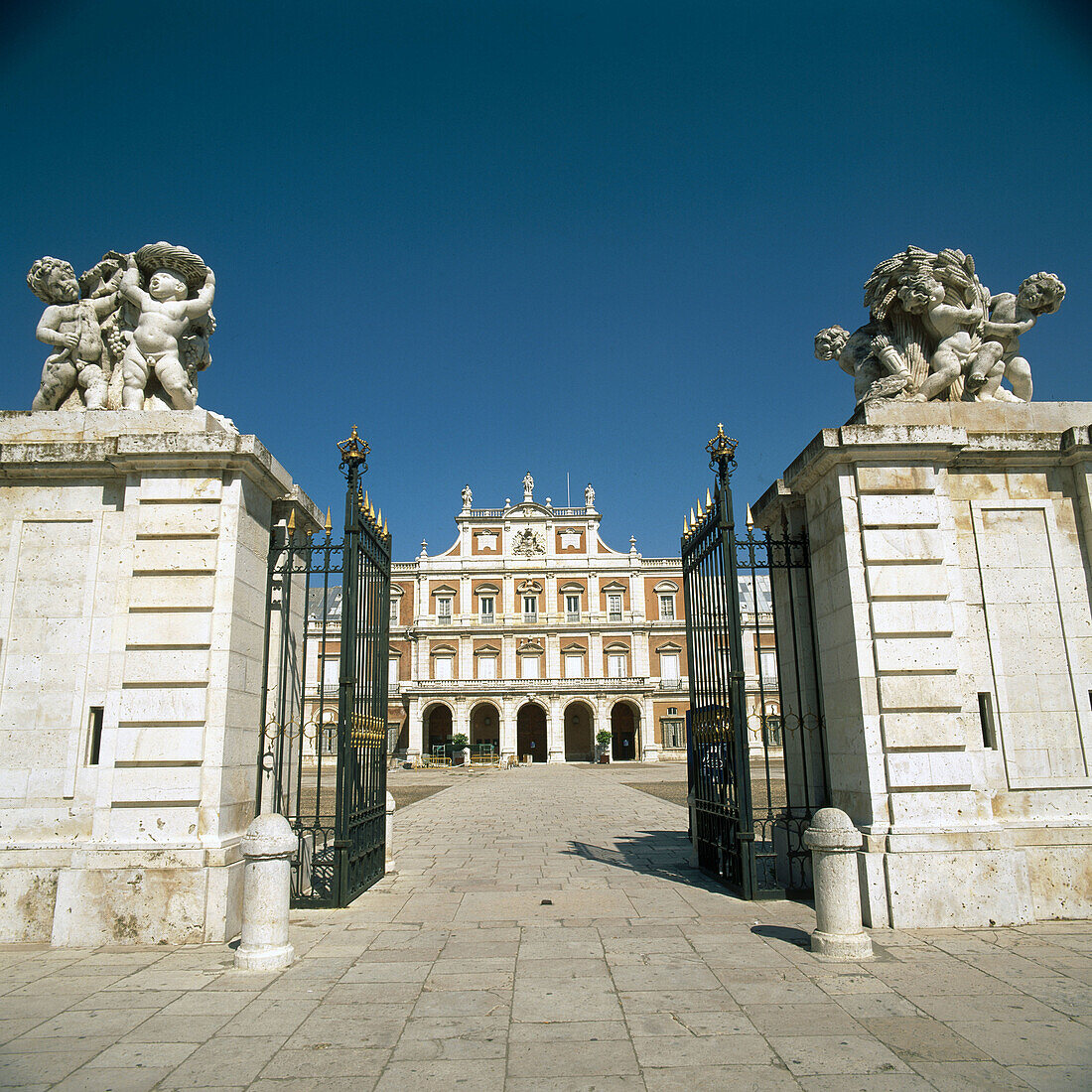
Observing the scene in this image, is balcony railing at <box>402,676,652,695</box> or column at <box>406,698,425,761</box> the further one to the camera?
balcony railing at <box>402,676,652,695</box>

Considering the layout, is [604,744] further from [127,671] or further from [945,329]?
[127,671]

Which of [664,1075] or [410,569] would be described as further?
[410,569]

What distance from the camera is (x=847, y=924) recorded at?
4668 millimetres

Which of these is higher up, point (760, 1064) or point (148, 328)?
point (148, 328)

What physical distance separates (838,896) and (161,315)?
6.16 m

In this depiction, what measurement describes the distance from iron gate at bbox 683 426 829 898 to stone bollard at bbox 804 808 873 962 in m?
1.07

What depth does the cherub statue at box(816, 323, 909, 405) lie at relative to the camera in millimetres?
6270

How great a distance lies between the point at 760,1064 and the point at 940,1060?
2.39 feet

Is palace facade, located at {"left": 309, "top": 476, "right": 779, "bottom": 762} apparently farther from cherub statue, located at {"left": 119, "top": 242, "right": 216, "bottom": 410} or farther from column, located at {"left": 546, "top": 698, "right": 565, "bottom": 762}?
cherub statue, located at {"left": 119, "top": 242, "right": 216, "bottom": 410}

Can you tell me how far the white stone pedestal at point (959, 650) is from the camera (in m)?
5.29

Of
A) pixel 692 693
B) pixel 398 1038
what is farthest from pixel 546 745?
pixel 398 1038

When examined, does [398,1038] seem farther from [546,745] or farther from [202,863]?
A: [546,745]

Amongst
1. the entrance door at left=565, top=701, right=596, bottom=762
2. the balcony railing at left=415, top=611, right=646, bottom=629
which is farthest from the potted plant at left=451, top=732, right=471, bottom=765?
the balcony railing at left=415, top=611, right=646, bottom=629

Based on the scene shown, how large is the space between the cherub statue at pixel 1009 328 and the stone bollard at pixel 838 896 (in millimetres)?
3739
